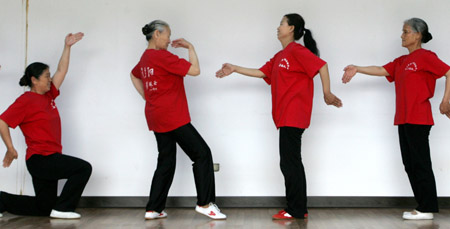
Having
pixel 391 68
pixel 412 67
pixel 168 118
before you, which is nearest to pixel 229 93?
pixel 168 118

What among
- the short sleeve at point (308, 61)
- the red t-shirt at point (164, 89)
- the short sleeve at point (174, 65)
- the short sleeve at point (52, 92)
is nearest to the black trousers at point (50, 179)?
the short sleeve at point (52, 92)

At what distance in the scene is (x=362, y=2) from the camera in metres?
4.29

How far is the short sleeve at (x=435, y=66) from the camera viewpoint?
3658mm

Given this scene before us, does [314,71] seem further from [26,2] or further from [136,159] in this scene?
[26,2]

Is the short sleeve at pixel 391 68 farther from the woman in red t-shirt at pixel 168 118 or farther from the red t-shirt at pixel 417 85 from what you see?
the woman in red t-shirt at pixel 168 118

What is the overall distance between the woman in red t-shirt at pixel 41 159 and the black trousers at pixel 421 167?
6.96ft

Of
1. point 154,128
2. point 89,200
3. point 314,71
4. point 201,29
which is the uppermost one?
point 201,29

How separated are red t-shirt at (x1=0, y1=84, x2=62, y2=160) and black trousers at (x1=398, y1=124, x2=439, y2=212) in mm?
2329

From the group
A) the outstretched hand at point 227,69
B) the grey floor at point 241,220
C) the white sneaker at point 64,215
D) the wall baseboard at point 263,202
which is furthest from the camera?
the wall baseboard at point 263,202

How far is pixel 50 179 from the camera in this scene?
12.5 ft

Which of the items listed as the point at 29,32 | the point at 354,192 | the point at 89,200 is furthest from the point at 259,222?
the point at 29,32

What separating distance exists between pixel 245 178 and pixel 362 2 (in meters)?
1.57

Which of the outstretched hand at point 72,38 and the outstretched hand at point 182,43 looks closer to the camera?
the outstretched hand at point 182,43

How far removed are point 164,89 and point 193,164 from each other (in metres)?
0.52
